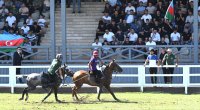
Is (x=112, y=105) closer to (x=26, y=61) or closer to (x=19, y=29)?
(x=26, y=61)

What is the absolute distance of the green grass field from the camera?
21797 mm

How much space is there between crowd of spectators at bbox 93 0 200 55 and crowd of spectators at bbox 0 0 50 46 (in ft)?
10.3

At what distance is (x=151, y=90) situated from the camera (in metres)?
28.0

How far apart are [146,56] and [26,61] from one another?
5.74 metres

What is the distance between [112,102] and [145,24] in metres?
8.28

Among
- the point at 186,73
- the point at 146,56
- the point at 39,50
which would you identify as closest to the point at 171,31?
the point at 146,56

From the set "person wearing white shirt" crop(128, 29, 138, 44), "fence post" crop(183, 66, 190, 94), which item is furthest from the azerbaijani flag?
"fence post" crop(183, 66, 190, 94)

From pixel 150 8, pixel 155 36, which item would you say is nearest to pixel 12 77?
pixel 155 36

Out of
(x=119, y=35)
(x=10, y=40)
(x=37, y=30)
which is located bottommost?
(x=10, y=40)

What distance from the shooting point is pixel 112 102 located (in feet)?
77.3

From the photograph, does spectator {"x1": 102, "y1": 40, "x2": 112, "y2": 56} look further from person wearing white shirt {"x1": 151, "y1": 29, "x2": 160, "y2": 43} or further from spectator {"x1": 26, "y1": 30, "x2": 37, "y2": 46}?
spectator {"x1": 26, "y1": 30, "x2": 37, "y2": 46}

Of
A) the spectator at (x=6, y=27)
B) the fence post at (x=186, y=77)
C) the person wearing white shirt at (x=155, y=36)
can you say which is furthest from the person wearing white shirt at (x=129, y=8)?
the spectator at (x=6, y=27)

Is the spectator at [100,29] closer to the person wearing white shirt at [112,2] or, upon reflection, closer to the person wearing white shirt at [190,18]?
the person wearing white shirt at [112,2]

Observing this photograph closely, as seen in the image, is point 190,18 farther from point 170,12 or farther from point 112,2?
point 112,2
